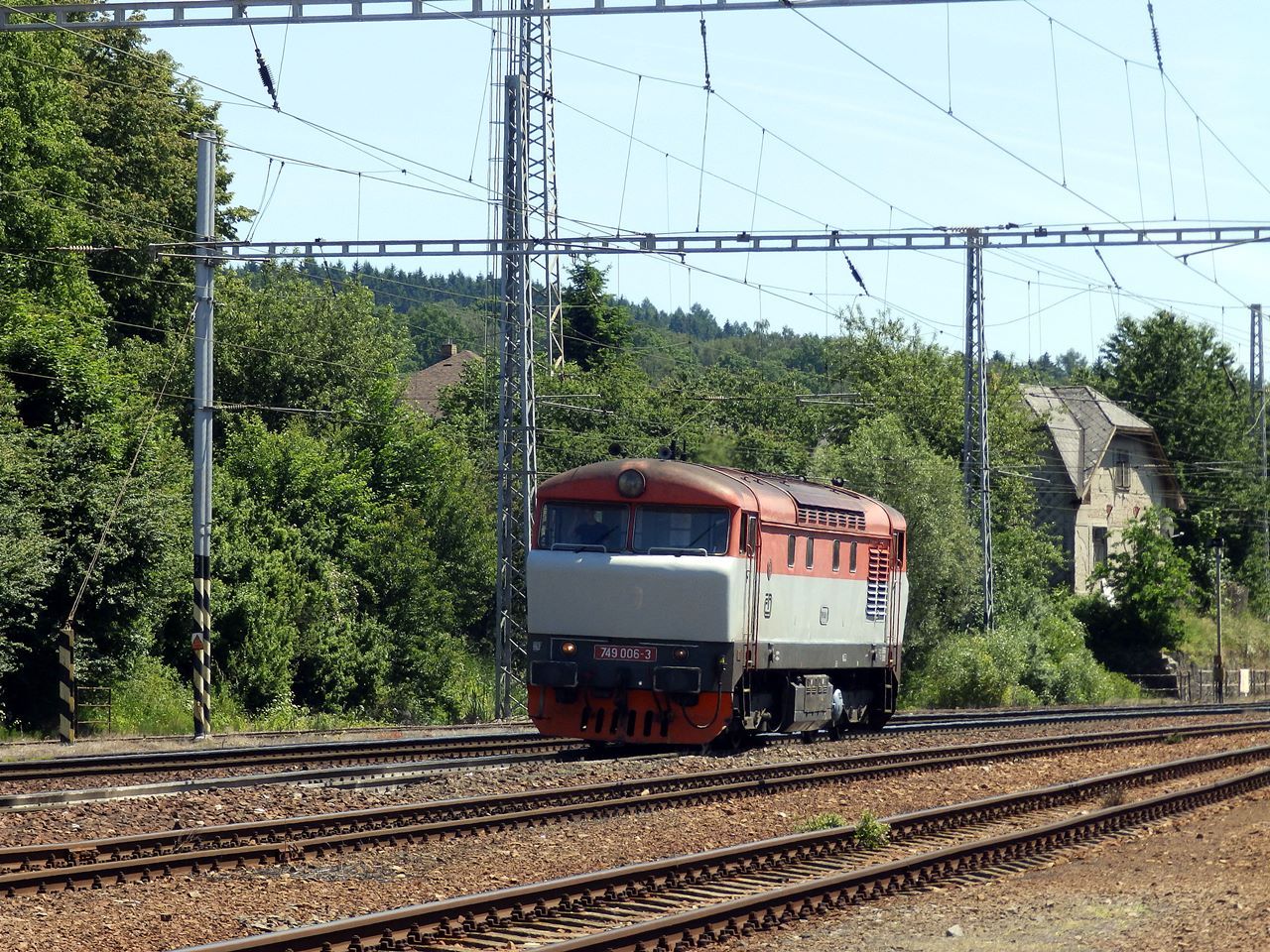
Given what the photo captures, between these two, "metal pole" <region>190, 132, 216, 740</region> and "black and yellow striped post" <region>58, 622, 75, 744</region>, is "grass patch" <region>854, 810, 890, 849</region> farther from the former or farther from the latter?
"black and yellow striped post" <region>58, 622, 75, 744</region>

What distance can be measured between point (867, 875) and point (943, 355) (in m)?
59.7

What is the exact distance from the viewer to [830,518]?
73.2 feet

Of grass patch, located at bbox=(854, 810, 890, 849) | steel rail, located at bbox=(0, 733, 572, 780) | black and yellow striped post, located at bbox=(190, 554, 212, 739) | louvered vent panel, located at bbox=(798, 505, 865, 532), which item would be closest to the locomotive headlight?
louvered vent panel, located at bbox=(798, 505, 865, 532)

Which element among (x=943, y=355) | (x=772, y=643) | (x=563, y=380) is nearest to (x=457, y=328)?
(x=943, y=355)

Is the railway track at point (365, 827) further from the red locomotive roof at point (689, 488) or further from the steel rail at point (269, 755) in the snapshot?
the steel rail at point (269, 755)

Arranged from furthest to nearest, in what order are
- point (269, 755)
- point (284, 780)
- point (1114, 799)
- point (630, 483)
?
point (269, 755) < point (630, 483) < point (284, 780) < point (1114, 799)

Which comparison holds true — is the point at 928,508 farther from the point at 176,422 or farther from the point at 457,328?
the point at 457,328

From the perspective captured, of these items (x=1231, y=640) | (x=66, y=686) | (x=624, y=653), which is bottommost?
(x=66, y=686)

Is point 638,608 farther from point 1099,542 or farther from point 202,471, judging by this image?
point 1099,542

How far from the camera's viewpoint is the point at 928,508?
4466 cm

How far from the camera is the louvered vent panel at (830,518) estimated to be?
21.4 metres

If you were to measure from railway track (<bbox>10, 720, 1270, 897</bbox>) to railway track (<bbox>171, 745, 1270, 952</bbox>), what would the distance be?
241 centimetres

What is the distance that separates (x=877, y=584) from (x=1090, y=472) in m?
46.9

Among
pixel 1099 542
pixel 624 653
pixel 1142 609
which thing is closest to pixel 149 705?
pixel 624 653
